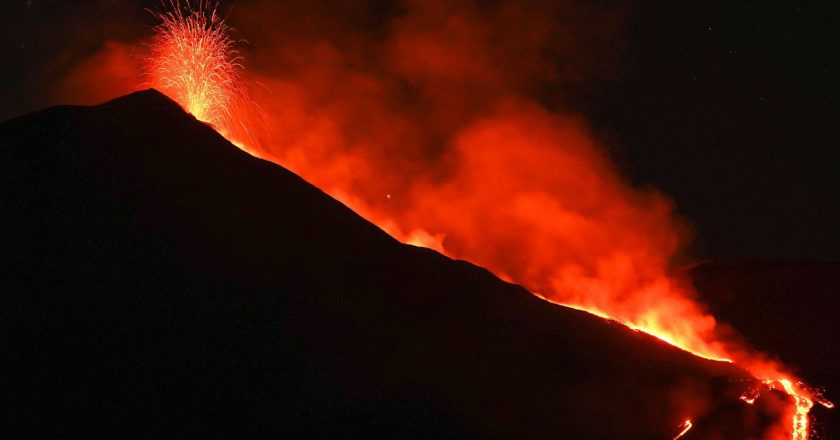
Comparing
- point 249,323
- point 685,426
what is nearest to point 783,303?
point 685,426

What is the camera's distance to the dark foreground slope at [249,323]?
1590 centimetres

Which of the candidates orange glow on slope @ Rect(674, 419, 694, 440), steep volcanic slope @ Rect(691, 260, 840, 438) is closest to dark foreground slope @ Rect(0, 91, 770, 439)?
orange glow on slope @ Rect(674, 419, 694, 440)

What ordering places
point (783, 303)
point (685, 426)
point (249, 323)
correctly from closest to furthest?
point (249, 323)
point (685, 426)
point (783, 303)

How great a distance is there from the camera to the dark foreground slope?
15898 millimetres

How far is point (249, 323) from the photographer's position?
59.6 ft

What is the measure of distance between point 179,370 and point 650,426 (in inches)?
437

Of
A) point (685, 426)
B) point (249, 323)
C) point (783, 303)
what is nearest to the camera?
point (249, 323)

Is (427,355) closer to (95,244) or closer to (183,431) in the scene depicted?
(183,431)

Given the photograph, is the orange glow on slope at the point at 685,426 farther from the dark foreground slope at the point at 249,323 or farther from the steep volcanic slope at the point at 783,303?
the steep volcanic slope at the point at 783,303

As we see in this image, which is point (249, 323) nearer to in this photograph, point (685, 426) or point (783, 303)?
point (685, 426)

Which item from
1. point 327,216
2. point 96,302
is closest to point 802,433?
point 327,216

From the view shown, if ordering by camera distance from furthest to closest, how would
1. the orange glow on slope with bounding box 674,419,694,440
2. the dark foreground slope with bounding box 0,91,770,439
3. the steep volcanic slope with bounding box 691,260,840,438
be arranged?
1. the steep volcanic slope with bounding box 691,260,840,438
2. the orange glow on slope with bounding box 674,419,694,440
3. the dark foreground slope with bounding box 0,91,770,439

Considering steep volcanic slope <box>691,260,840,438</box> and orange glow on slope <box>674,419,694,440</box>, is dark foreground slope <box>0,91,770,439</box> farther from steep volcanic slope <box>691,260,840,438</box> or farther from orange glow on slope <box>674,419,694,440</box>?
steep volcanic slope <box>691,260,840,438</box>

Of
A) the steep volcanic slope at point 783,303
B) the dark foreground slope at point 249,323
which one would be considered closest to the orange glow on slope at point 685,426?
the dark foreground slope at point 249,323
